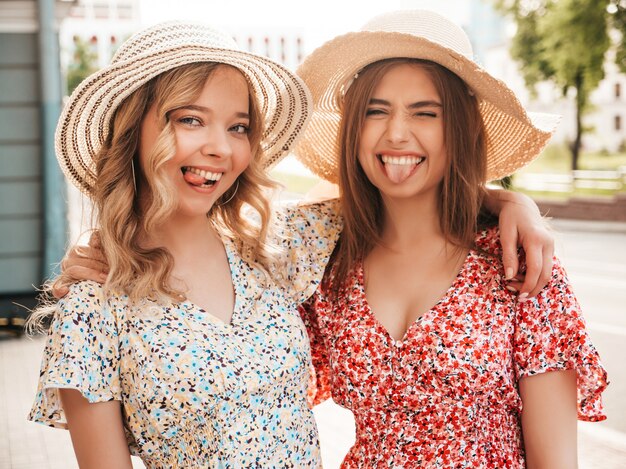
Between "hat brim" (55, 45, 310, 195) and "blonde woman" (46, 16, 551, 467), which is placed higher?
"hat brim" (55, 45, 310, 195)

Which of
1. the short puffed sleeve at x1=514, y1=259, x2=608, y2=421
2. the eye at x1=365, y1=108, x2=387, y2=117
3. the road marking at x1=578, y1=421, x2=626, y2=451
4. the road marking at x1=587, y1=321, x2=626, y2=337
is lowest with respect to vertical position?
the road marking at x1=587, y1=321, x2=626, y2=337

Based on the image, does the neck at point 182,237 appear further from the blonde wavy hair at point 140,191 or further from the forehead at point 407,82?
the forehead at point 407,82

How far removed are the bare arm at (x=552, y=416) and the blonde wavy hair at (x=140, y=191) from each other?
0.86 metres

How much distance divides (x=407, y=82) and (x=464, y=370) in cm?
86

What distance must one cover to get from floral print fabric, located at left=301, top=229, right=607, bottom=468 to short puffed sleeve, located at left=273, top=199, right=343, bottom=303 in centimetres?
22

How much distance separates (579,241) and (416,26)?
14.8 m

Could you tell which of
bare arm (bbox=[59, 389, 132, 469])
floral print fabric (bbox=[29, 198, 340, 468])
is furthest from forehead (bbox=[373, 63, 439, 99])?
bare arm (bbox=[59, 389, 132, 469])

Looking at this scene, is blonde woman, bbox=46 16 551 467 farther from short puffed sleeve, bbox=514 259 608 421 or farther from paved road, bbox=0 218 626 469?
paved road, bbox=0 218 626 469

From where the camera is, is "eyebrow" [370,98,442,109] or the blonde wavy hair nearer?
the blonde wavy hair

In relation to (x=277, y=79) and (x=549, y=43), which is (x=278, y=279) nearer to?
(x=277, y=79)

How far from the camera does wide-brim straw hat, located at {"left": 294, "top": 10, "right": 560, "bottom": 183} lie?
2.39 metres

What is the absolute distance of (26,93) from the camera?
8.08 m

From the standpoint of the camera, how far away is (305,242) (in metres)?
2.61

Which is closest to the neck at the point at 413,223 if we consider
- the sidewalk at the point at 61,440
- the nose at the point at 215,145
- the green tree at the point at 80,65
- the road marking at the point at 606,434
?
the nose at the point at 215,145
